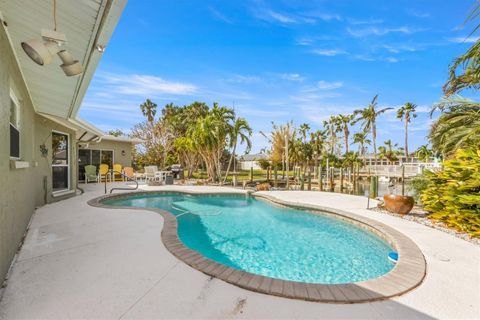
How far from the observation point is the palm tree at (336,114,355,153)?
38931 mm

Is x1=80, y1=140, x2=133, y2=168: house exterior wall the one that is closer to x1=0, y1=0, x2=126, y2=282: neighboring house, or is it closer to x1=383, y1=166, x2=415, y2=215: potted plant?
x1=0, y1=0, x2=126, y2=282: neighboring house

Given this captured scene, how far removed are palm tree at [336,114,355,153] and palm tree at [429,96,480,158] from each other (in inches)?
1302

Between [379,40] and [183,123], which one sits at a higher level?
[379,40]

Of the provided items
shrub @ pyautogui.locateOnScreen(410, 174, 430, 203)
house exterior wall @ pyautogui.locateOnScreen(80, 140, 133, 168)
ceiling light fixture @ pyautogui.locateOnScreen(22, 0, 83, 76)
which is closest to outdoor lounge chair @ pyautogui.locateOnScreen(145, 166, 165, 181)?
house exterior wall @ pyautogui.locateOnScreen(80, 140, 133, 168)

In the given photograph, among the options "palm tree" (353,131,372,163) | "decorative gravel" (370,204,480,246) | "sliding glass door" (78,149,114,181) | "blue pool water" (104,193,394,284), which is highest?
"palm tree" (353,131,372,163)

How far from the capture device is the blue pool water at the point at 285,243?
4246 millimetres

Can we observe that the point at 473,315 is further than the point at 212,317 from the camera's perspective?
Yes

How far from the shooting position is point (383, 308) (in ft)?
8.02

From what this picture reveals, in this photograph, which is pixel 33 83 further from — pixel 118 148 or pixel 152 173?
pixel 118 148

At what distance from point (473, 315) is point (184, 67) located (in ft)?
49.9

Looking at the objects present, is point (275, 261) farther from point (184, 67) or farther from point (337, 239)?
point (184, 67)

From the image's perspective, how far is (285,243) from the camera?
5609mm

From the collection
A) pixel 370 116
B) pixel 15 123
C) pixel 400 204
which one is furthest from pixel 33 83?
pixel 370 116

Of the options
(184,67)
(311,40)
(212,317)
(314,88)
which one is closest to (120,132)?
(184,67)
